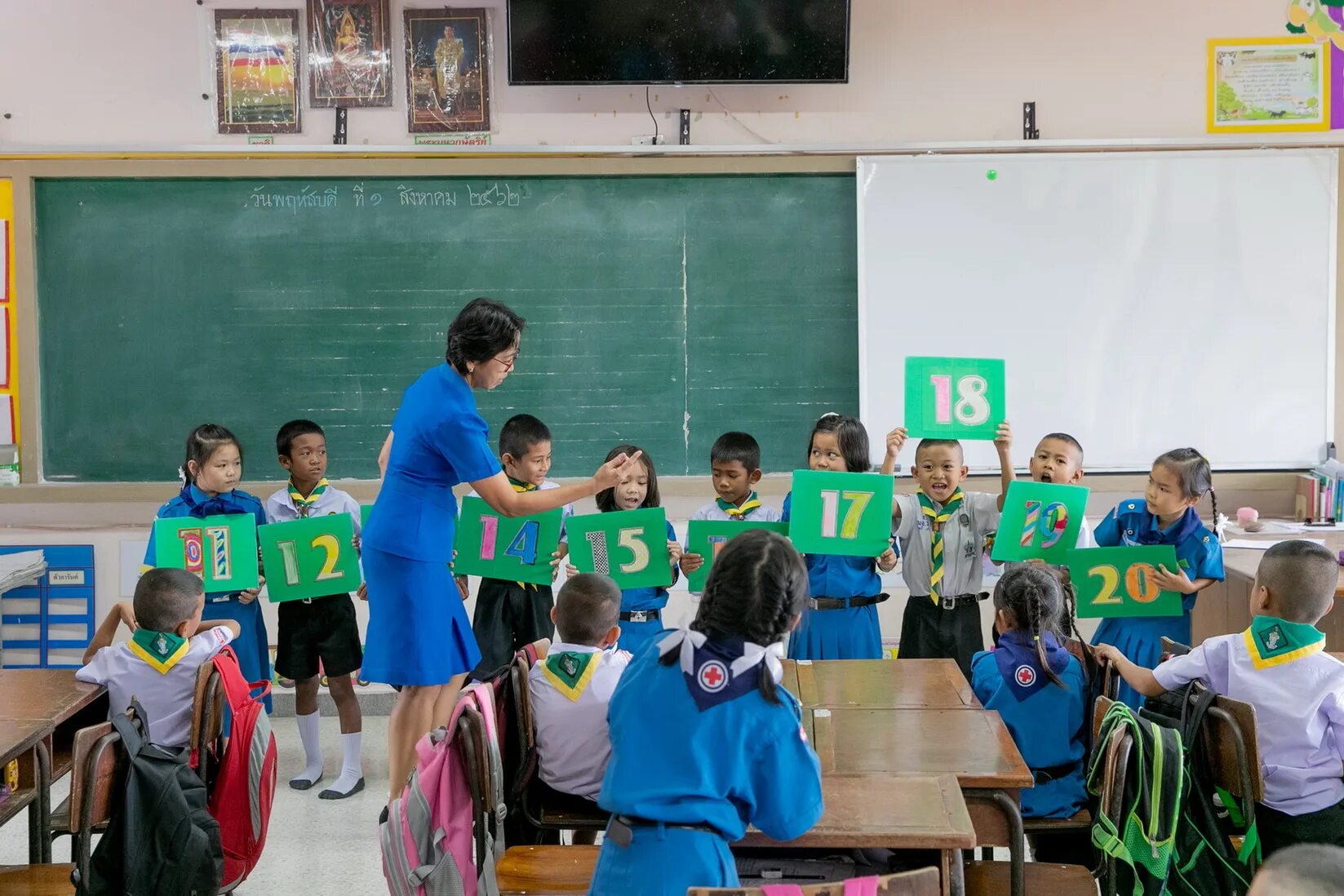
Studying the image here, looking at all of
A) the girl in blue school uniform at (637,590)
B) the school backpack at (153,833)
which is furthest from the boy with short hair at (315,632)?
the school backpack at (153,833)

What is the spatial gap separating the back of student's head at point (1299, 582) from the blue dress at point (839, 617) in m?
1.33

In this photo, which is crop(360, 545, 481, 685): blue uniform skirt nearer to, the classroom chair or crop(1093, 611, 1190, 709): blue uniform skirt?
the classroom chair

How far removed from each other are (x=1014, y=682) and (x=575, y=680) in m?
0.97

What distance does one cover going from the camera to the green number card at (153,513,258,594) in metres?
3.56

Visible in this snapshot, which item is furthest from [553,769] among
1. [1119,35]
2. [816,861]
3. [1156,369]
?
[1119,35]

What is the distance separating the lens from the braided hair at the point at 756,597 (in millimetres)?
1804

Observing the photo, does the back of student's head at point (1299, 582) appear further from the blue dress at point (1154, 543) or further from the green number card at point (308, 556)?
the green number card at point (308, 556)

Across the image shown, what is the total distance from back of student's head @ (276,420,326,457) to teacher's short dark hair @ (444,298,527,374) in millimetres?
1254

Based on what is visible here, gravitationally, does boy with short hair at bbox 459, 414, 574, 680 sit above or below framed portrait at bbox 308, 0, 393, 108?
below

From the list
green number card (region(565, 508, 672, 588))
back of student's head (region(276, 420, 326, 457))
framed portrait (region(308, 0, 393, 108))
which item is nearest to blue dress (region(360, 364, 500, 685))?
green number card (region(565, 508, 672, 588))

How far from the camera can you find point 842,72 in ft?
15.5

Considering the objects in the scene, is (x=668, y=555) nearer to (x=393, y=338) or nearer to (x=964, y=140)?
(x=393, y=338)

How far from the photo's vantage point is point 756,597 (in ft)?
5.91

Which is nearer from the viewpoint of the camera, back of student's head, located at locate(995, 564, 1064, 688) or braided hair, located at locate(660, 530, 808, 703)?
braided hair, located at locate(660, 530, 808, 703)
